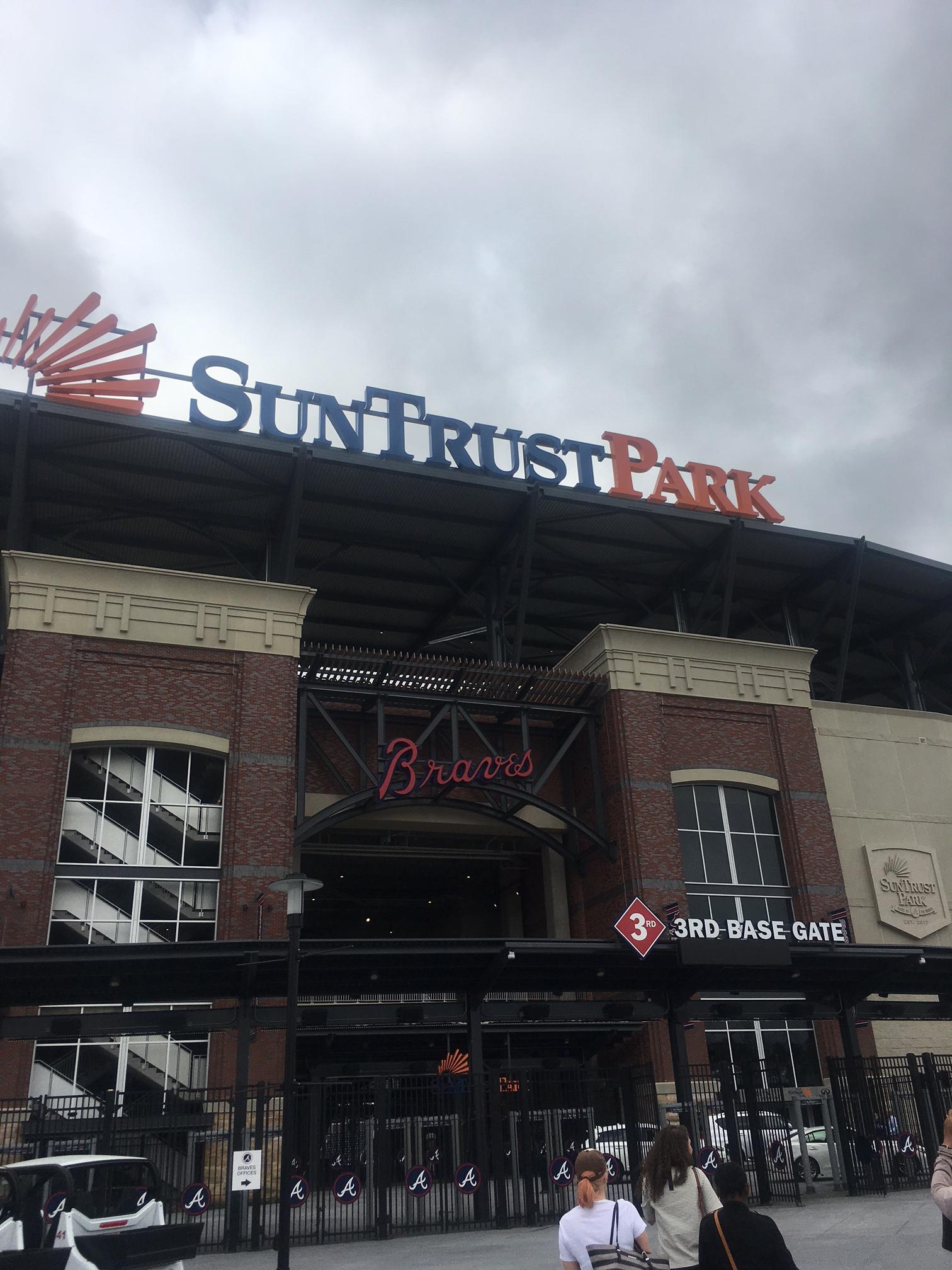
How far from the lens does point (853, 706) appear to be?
39.0 meters

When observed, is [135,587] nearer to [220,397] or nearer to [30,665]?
[30,665]

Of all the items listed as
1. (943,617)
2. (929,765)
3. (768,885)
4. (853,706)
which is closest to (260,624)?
(768,885)

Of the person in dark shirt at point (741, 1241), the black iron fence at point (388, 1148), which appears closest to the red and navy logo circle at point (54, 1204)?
the black iron fence at point (388, 1148)

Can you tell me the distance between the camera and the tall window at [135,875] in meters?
26.0

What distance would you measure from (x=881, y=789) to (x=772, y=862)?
578cm

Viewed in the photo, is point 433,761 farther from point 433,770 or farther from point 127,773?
point 127,773

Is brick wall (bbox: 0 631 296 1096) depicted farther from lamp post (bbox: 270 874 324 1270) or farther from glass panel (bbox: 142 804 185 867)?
lamp post (bbox: 270 874 324 1270)

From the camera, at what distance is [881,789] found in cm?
3800

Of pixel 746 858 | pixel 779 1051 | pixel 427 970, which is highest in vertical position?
pixel 746 858

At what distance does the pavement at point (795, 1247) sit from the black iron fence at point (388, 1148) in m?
0.69

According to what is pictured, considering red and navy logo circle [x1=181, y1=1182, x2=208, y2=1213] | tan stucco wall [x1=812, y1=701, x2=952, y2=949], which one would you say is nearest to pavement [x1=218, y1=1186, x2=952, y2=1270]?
red and navy logo circle [x1=181, y1=1182, x2=208, y2=1213]

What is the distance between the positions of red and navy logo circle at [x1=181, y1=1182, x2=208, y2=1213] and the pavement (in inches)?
35.8

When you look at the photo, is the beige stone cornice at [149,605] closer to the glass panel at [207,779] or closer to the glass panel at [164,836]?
the glass panel at [207,779]

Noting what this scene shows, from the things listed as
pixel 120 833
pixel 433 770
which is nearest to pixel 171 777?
pixel 120 833
